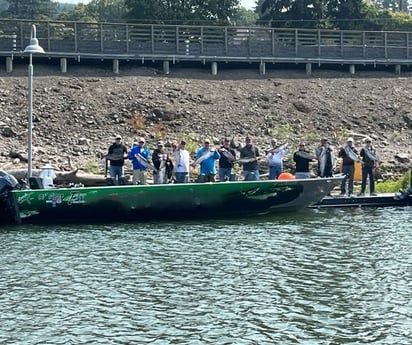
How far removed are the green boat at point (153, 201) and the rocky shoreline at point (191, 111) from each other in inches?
414

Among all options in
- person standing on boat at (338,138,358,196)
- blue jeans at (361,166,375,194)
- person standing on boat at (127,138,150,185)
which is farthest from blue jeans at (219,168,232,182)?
blue jeans at (361,166,375,194)

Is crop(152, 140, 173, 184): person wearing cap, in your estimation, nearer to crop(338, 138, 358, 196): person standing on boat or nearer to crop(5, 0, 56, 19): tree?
crop(338, 138, 358, 196): person standing on boat

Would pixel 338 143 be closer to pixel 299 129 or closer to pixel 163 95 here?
pixel 299 129

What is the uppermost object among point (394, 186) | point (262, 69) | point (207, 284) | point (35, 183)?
point (262, 69)

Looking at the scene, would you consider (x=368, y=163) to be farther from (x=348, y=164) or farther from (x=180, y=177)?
(x=180, y=177)

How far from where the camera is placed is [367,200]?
26953 millimetres

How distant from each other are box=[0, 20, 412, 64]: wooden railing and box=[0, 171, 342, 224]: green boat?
65.0 feet

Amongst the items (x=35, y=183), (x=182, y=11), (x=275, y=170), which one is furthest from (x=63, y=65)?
(x=182, y=11)

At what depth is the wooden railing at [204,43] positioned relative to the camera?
42.8 metres

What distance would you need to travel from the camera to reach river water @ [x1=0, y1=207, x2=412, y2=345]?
12.7 meters

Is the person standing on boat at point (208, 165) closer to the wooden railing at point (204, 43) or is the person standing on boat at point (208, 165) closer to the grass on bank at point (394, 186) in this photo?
the grass on bank at point (394, 186)

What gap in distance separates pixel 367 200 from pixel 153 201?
264 inches

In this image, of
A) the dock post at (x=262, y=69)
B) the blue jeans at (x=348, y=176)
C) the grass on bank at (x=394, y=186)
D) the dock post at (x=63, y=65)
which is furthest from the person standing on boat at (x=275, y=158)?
the dock post at (x=262, y=69)

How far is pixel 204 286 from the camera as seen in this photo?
15414 millimetres
